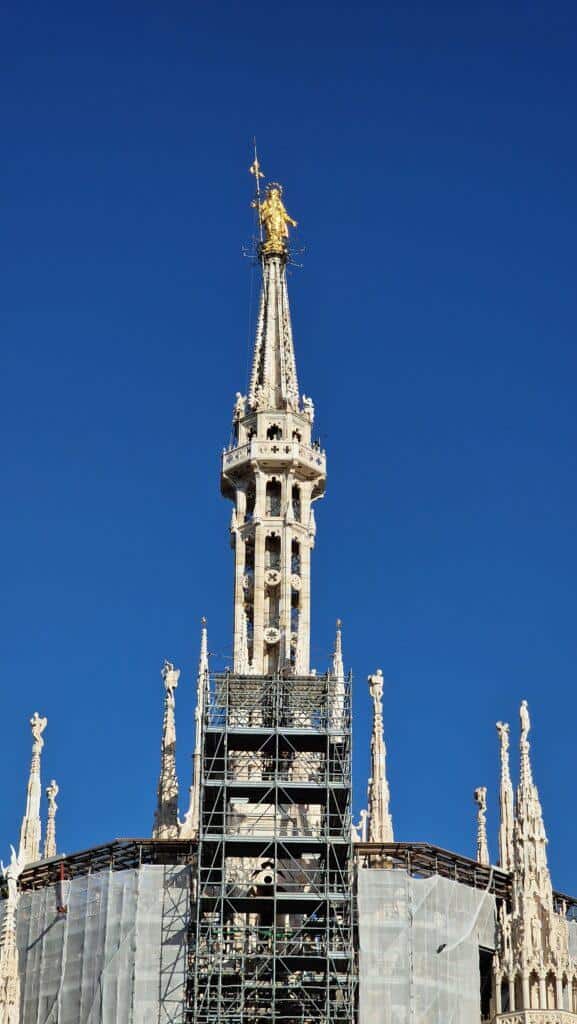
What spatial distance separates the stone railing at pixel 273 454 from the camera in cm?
10181

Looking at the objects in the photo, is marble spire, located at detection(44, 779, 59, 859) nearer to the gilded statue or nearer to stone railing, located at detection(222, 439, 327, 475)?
stone railing, located at detection(222, 439, 327, 475)

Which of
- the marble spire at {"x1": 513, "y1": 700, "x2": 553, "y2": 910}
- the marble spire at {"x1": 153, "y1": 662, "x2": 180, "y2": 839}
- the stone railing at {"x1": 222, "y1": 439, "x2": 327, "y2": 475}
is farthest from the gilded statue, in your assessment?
the marble spire at {"x1": 513, "y1": 700, "x2": 553, "y2": 910}

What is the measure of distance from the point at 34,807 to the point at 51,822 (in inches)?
246

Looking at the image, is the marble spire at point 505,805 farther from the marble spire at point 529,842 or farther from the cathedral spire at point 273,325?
the cathedral spire at point 273,325

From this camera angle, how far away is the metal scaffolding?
78.6m

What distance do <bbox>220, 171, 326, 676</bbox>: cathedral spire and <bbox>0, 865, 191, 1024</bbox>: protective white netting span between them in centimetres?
1621

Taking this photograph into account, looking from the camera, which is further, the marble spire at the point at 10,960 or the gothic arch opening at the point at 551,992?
the gothic arch opening at the point at 551,992

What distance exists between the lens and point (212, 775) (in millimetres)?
85562

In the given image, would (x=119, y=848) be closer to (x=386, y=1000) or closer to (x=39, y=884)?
(x=39, y=884)

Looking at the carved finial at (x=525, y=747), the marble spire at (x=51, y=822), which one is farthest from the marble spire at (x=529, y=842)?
the marble spire at (x=51, y=822)

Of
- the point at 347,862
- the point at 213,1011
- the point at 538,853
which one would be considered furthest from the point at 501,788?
the point at 213,1011

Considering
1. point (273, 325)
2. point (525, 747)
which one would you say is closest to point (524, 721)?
point (525, 747)

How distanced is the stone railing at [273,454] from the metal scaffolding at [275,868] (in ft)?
58.4

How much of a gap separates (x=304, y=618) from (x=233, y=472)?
8.37 meters
